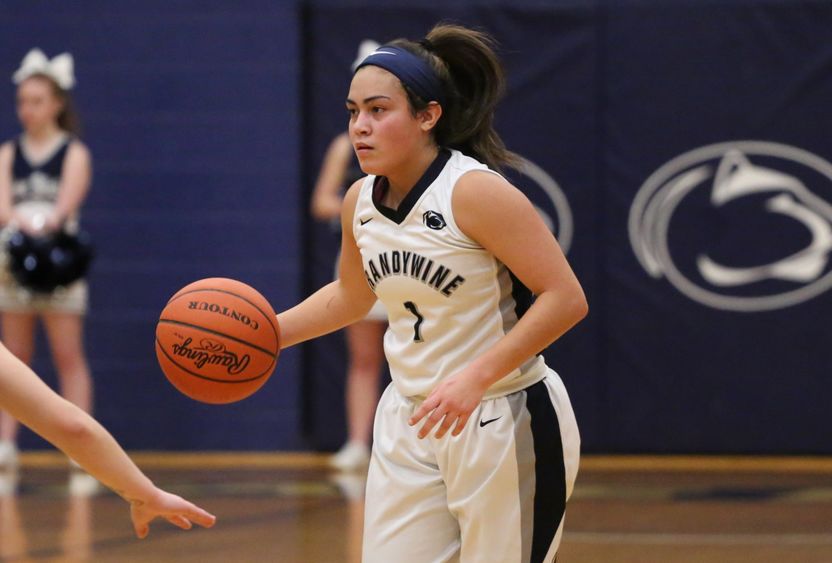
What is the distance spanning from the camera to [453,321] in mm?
3092

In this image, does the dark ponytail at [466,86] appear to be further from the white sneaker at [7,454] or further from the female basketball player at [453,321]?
the white sneaker at [7,454]

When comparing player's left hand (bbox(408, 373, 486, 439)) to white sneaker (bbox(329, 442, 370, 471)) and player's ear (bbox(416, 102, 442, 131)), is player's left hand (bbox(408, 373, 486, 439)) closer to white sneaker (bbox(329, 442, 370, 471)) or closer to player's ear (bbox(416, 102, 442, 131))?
player's ear (bbox(416, 102, 442, 131))

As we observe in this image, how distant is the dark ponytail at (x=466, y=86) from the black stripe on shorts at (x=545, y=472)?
54 cm

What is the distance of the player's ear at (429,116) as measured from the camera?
316cm

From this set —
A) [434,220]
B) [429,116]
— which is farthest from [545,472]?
[429,116]

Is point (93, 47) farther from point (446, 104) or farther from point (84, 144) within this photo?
point (446, 104)

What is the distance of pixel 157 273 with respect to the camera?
7707 mm

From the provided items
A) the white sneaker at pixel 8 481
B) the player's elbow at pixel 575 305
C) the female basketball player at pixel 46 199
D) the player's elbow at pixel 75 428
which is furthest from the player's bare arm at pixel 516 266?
the female basketball player at pixel 46 199

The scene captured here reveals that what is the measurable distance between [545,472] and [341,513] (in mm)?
2903

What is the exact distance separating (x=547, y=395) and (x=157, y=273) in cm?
486

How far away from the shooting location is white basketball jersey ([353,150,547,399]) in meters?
3.07

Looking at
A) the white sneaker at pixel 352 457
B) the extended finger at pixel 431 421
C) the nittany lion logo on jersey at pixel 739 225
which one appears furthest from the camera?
the nittany lion logo on jersey at pixel 739 225

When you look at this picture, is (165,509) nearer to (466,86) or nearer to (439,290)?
(439,290)

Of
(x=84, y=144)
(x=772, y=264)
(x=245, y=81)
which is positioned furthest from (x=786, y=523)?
(x=84, y=144)
